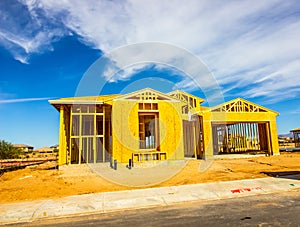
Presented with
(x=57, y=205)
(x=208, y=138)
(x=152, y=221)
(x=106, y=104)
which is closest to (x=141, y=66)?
(x=106, y=104)

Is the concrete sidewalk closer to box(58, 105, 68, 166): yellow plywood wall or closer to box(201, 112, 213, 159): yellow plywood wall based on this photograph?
box(58, 105, 68, 166): yellow plywood wall

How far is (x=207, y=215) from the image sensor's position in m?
6.78

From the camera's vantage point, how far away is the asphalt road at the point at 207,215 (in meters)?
6.11

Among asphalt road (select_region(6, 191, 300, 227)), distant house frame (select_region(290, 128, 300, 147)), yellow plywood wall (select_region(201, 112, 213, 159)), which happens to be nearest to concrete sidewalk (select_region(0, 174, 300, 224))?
asphalt road (select_region(6, 191, 300, 227))

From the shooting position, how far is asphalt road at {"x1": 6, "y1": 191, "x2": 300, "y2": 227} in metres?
6.11

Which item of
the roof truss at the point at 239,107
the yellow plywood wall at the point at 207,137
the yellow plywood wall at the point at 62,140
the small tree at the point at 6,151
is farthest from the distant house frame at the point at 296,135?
the small tree at the point at 6,151

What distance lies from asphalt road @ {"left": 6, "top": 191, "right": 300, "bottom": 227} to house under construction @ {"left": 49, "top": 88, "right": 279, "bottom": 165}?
12369 millimetres

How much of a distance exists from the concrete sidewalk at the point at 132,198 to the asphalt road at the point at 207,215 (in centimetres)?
58

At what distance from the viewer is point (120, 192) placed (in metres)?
10.3

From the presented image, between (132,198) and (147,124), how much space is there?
19.3 m

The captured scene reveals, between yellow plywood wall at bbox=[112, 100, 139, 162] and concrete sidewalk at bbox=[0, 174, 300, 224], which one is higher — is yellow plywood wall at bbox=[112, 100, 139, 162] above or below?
above

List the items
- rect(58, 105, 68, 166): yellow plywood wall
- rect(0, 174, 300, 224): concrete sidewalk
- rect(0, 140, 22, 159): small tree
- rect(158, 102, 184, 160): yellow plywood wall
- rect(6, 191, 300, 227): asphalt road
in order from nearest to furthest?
rect(6, 191, 300, 227): asphalt road
rect(0, 174, 300, 224): concrete sidewalk
rect(58, 105, 68, 166): yellow plywood wall
rect(158, 102, 184, 160): yellow plywood wall
rect(0, 140, 22, 159): small tree

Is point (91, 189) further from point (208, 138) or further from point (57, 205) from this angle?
point (208, 138)

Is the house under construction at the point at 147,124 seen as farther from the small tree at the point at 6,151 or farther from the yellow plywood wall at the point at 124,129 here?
the small tree at the point at 6,151
